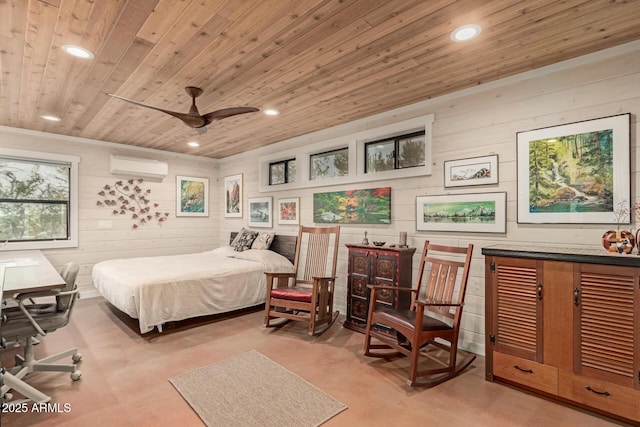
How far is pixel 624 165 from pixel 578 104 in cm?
60

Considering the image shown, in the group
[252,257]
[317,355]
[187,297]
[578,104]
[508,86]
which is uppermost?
[508,86]

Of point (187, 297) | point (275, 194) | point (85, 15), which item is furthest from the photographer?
point (275, 194)

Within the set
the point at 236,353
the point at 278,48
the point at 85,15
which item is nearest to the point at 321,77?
the point at 278,48

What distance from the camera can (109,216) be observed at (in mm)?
5262

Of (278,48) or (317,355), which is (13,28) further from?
(317,355)

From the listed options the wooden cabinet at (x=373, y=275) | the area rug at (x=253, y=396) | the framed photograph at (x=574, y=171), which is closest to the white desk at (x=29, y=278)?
the area rug at (x=253, y=396)

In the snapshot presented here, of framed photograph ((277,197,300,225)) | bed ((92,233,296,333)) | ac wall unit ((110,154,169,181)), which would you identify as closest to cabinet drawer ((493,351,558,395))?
bed ((92,233,296,333))

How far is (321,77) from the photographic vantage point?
284cm

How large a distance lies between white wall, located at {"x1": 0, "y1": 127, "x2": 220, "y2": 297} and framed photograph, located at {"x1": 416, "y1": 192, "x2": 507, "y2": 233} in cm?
465

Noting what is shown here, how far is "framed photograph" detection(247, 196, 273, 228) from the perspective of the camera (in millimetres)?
5395

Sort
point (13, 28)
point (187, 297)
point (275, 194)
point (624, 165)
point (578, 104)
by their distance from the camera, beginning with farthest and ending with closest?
point (275, 194) → point (187, 297) → point (578, 104) → point (624, 165) → point (13, 28)

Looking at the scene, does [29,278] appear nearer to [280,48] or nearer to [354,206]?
[280,48]

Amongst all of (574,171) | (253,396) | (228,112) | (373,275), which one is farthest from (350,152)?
(253,396)

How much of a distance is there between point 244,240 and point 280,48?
139 inches
